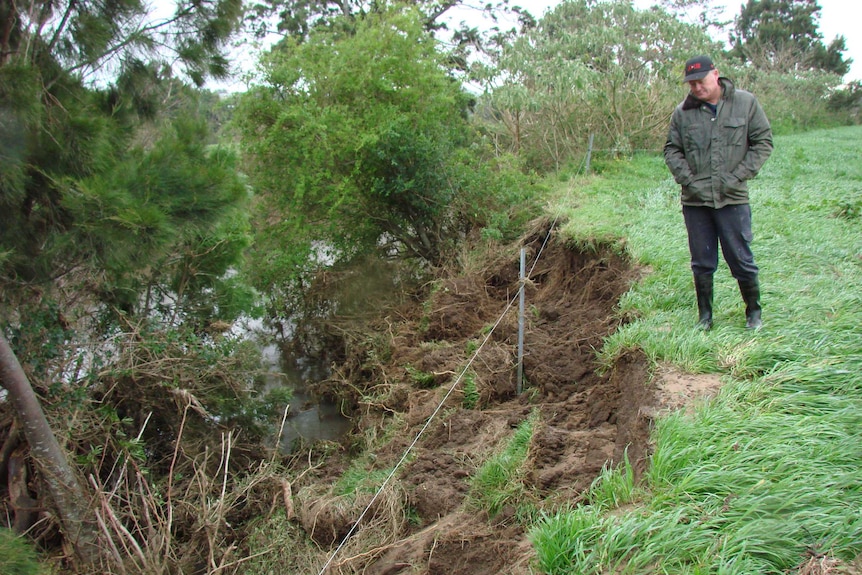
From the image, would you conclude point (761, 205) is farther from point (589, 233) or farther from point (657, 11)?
point (657, 11)

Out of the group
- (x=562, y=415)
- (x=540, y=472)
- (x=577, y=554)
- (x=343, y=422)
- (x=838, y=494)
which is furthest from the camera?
(x=343, y=422)

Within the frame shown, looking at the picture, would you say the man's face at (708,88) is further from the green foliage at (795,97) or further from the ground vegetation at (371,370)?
the green foliage at (795,97)

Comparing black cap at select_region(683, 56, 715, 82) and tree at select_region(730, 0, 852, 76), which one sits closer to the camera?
black cap at select_region(683, 56, 715, 82)

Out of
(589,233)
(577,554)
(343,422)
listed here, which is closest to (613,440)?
(577,554)

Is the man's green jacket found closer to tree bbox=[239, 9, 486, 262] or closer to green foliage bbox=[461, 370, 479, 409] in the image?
green foliage bbox=[461, 370, 479, 409]

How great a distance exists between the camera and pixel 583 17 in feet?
49.0

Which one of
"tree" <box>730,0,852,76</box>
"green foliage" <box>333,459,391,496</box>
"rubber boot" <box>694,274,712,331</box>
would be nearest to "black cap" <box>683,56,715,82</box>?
"rubber boot" <box>694,274,712,331</box>

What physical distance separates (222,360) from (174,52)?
3.03 metres

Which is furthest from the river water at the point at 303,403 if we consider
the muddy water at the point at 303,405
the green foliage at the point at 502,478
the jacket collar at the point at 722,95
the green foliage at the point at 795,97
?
the green foliage at the point at 795,97

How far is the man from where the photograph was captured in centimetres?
431

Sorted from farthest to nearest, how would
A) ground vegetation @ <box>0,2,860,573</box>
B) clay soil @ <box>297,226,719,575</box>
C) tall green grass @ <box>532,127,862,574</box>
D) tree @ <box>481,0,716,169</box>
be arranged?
tree @ <box>481,0,716,169</box> → clay soil @ <box>297,226,719,575</box> → ground vegetation @ <box>0,2,860,573</box> → tall green grass @ <box>532,127,862,574</box>

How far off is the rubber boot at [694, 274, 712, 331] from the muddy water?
4.44m

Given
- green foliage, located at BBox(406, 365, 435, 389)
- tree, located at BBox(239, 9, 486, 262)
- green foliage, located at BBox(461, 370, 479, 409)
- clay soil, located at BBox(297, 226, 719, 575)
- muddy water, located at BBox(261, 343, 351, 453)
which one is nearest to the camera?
clay soil, located at BBox(297, 226, 719, 575)

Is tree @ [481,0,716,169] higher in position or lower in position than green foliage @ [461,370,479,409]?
higher
